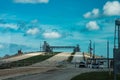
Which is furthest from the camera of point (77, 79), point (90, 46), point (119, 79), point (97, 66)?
point (90, 46)

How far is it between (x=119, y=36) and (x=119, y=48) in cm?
92

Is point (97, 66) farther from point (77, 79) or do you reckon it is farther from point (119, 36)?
point (119, 36)

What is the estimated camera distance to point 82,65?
10675 cm

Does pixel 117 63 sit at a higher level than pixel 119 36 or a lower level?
lower

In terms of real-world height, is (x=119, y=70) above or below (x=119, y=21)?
below

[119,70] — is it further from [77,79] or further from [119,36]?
[77,79]

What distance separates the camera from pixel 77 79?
43156 millimetres

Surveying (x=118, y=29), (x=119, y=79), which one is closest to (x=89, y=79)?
(x=119, y=79)

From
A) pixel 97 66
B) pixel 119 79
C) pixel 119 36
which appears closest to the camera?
pixel 119 36

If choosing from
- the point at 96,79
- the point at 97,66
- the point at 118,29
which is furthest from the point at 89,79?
the point at 97,66

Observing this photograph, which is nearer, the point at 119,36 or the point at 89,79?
the point at 119,36

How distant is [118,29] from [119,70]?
243 cm

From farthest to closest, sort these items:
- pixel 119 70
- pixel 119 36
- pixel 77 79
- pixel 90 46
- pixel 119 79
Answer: pixel 90 46, pixel 77 79, pixel 119 79, pixel 119 36, pixel 119 70

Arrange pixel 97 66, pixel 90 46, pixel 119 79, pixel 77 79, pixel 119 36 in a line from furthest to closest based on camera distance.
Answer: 1. pixel 90 46
2. pixel 97 66
3. pixel 77 79
4. pixel 119 79
5. pixel 119 36
